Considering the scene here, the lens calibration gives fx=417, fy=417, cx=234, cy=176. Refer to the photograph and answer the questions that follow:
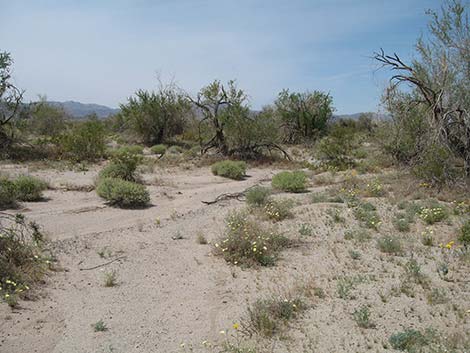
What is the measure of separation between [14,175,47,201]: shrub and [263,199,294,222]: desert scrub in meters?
6.56

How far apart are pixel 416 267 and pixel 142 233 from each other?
5732 millimetres

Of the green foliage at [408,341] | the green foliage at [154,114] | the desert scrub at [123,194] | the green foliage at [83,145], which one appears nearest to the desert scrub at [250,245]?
the green foliage at [408,341]

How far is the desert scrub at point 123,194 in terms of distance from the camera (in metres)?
11.7

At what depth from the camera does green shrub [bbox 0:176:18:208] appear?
10870 millimetres

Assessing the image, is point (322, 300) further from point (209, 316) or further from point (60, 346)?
point (60, 346)

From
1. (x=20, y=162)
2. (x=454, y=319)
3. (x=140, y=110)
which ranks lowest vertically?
(x=454, y=319)

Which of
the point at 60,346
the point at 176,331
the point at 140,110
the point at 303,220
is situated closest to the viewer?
the point at 60,346

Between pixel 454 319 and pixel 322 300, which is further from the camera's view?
pixel 322 300

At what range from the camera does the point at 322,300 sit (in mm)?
5820

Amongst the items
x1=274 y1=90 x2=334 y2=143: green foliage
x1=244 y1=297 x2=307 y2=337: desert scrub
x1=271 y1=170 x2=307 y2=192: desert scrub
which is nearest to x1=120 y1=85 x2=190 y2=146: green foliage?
x1=274 y1=90 x2=334 y2=143: green foliage

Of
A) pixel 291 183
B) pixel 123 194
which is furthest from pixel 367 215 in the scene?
pixel 123 194

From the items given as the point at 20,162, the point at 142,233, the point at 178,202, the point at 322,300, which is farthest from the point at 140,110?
the point at 322,300

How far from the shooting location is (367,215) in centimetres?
979

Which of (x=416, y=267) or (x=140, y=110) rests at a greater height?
(x=140, y=110)
